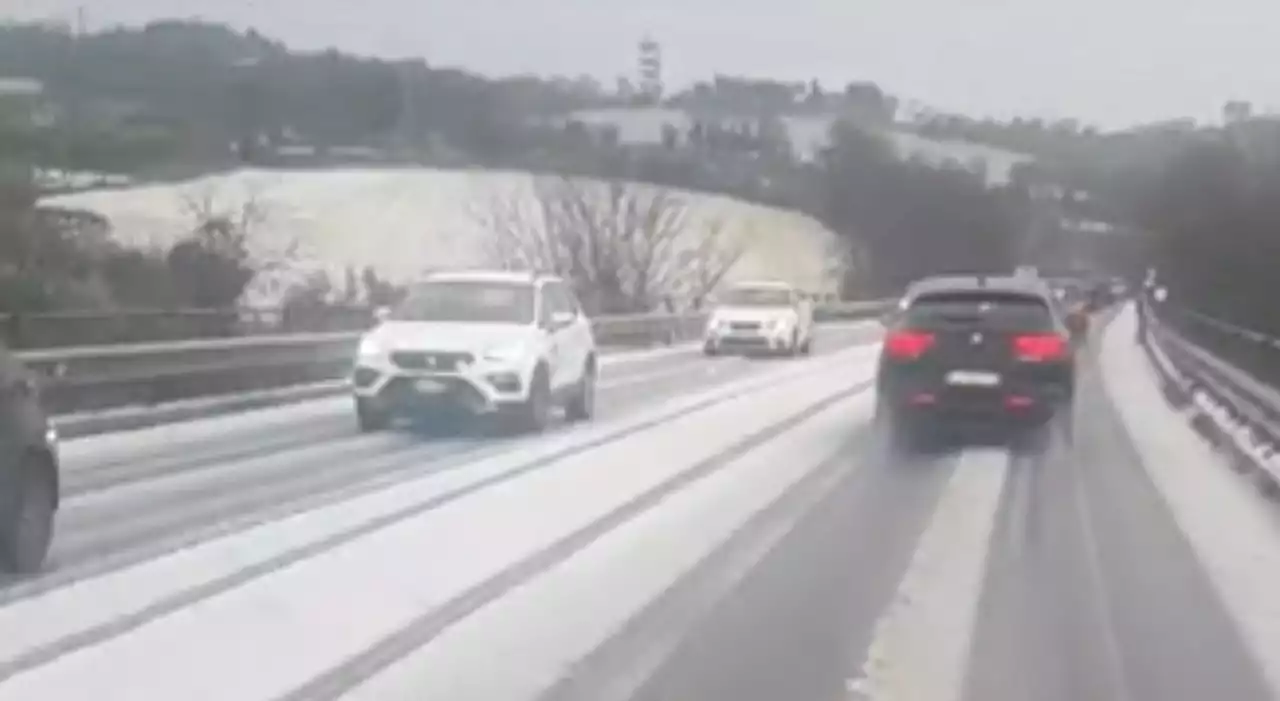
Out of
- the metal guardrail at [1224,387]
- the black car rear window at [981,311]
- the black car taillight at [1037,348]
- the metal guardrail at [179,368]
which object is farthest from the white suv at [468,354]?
the metal guardrail at [1224,387]

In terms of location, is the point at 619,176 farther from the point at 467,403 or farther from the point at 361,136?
the point at 467,403

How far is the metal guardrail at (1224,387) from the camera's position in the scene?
19828 millimetres

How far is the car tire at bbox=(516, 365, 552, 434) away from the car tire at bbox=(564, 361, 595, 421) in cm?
171

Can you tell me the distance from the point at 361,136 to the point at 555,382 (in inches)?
952

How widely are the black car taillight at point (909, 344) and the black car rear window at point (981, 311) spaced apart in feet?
0.43

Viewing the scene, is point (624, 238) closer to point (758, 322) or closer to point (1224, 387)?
point (758, 322)

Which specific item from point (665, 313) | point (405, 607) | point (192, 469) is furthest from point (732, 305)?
point (405, 607)

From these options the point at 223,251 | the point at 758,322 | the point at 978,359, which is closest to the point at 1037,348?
the point at 978,359

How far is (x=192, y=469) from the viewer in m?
18.3

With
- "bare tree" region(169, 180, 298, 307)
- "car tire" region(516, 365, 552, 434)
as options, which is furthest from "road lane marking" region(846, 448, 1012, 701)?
"bare tree" region(169, 180, 298, 307)

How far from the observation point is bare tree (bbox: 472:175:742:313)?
6900 centimetres

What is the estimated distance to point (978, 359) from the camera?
21.6 meters

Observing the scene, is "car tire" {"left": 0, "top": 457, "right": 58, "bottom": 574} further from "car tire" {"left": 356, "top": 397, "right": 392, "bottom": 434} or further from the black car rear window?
the black car rear window

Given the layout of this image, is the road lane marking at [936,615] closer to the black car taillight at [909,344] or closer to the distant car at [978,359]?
the distant car at [978,359]
